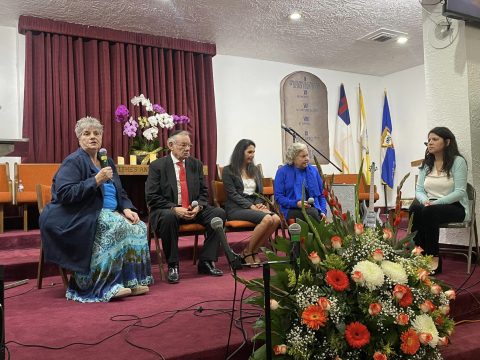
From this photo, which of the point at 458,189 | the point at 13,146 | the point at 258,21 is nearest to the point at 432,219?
the point at 458,189

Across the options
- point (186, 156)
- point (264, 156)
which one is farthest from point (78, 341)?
point (264, 156)

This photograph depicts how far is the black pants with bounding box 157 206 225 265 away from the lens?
10.4 feet

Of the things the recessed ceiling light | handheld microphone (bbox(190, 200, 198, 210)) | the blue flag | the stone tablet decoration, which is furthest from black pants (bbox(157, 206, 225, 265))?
the blue flag

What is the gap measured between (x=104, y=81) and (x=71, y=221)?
3.56 meters

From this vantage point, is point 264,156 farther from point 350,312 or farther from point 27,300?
point 350,312

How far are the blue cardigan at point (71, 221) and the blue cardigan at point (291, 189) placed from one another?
163 centimetres

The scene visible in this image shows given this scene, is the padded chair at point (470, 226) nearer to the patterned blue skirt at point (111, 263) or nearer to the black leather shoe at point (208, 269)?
the black leather shoe at point (208, 269)

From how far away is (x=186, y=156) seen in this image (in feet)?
11.7

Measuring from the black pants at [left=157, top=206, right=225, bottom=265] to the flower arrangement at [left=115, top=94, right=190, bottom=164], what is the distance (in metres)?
2.30

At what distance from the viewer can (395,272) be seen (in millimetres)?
1545

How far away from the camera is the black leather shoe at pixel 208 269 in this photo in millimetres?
3336

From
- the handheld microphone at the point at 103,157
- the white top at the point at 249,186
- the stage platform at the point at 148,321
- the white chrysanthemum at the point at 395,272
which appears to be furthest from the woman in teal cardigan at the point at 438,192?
the handheld microphone at the point at 103,157

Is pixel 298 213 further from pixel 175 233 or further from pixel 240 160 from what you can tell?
pixel 175 233

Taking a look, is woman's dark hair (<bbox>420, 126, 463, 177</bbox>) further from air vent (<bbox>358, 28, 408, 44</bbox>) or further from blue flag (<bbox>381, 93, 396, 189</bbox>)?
blue flag (<bbox>381, 93, 396, 189</bbox>)
